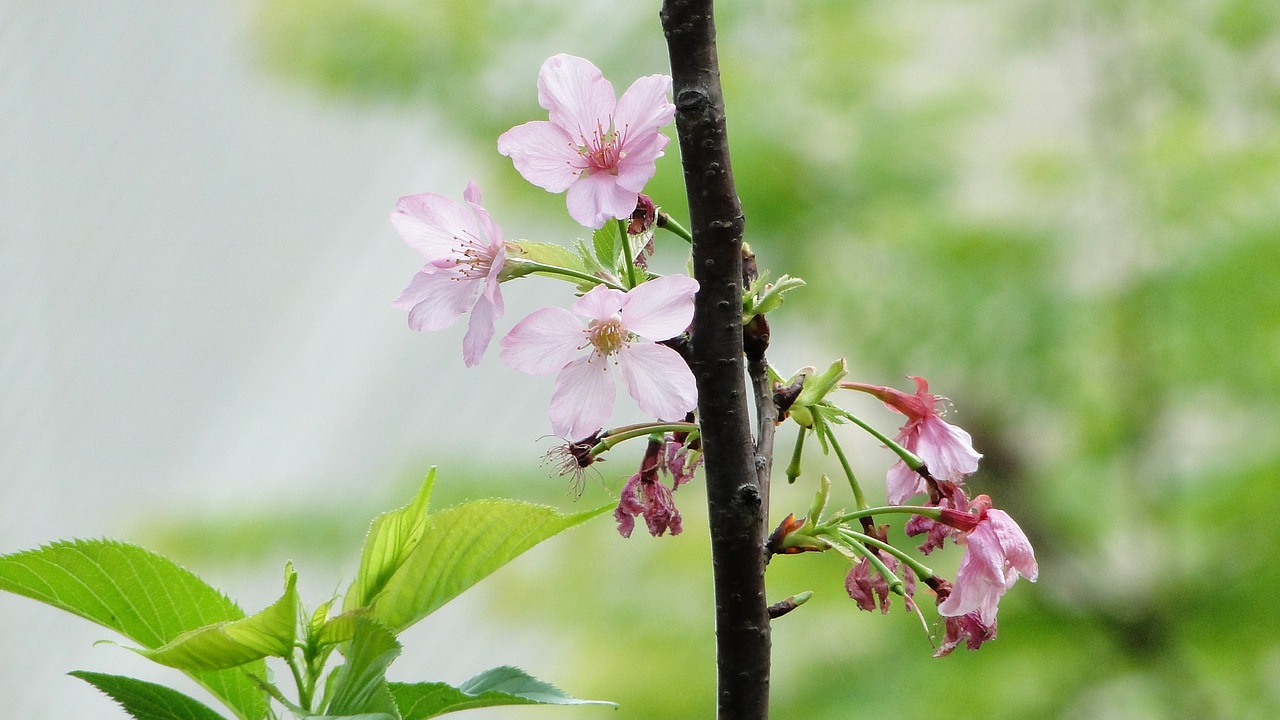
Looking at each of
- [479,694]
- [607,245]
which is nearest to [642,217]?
[607,245]

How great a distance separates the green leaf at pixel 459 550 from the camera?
0.25m

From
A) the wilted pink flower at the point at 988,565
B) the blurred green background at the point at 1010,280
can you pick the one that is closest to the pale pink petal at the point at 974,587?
the wilted pink flower at the point at 988,565

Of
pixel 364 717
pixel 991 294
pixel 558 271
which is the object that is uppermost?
pixel 991 294

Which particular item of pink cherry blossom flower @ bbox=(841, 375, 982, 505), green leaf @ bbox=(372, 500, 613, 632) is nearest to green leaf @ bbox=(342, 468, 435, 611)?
green leaf @ bbox=(372, 500, 613, 632)

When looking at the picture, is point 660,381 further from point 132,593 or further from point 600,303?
point 132,593

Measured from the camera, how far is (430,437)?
226 cm

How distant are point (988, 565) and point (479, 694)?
0.39ft

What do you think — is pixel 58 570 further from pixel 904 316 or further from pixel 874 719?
pixel 874 719

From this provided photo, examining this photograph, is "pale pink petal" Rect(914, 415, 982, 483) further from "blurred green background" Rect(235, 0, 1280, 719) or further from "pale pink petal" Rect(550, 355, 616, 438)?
"blurred green background" Rect(235, 0, 1280, 719)

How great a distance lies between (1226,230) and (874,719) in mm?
839

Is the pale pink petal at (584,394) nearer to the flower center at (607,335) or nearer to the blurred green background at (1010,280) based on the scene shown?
the flower center at (607,335)

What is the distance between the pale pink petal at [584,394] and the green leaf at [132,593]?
10cm

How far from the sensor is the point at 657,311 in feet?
0.73

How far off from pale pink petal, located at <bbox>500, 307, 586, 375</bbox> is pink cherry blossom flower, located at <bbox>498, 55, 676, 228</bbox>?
0.02m
